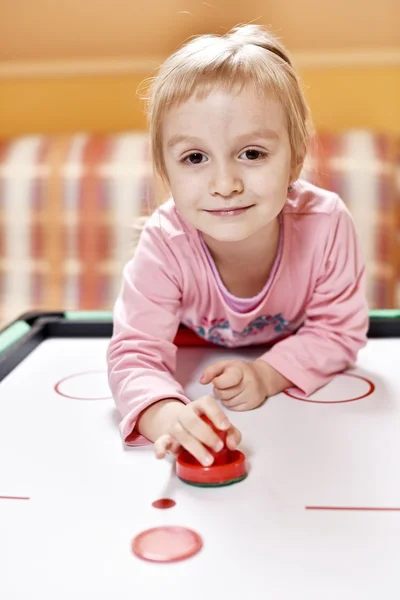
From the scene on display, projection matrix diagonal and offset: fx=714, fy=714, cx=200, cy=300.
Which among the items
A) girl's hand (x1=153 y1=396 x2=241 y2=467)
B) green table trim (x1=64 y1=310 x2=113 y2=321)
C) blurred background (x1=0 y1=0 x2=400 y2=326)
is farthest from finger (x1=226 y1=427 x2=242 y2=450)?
blurred background (x1=0 y1=0 x2=400 y2=326)

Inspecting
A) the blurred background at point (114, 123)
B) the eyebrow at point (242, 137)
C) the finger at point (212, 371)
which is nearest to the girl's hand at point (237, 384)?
the finger at point (212, 371)

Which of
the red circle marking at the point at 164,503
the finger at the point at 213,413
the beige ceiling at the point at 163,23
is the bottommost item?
the red circle marking at the point at 164,503

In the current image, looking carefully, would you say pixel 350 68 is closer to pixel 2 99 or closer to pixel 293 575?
pixel 2 99

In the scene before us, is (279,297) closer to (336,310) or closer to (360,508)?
(336,310)

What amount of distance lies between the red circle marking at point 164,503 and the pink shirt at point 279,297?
0.24 m

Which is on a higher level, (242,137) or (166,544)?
(242,137)

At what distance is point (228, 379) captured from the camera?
75 cm

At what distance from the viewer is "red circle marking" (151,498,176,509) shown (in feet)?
1.78

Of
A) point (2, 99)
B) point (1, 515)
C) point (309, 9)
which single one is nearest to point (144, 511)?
point (1, 515)

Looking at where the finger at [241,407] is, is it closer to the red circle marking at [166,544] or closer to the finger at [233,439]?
the finger at [233,439]

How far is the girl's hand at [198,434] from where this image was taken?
59cm

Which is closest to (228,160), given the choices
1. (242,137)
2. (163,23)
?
(242,137)

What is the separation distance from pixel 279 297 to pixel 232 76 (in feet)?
0.97

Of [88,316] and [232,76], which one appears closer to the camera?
[232,76]
